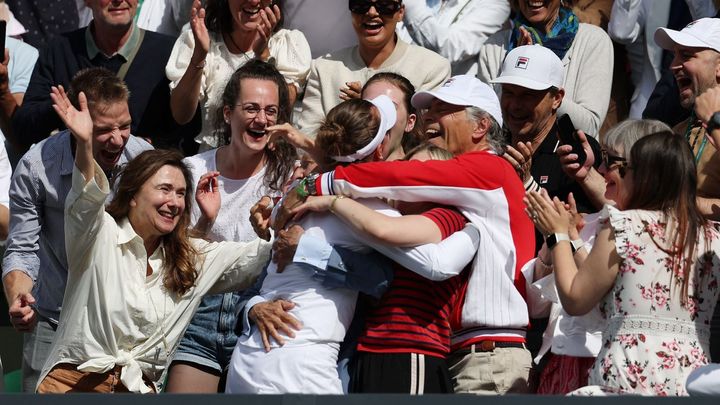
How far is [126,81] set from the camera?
7.62 meters

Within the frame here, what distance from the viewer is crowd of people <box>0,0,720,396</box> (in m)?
5.19

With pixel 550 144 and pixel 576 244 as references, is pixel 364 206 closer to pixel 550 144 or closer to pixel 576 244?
pixel 576 244

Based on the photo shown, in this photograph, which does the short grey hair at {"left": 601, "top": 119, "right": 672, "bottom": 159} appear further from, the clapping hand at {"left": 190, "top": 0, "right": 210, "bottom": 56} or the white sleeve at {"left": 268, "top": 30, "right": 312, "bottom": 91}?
the clapping hand at {"left": 190, "top": 0, "right": 210, "bottom": 56}

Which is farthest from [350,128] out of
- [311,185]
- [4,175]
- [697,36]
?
[4,175]

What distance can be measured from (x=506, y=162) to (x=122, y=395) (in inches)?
73.5

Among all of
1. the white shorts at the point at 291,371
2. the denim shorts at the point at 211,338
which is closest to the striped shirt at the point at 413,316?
the white shorts at the point at 291,371

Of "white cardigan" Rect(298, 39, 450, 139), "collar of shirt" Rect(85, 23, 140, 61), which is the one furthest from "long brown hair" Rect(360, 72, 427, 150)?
"collar of shirt" Rect(85, 23, 140, 61)

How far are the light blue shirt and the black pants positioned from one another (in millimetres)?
1741

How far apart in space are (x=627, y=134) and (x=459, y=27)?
7.93ft

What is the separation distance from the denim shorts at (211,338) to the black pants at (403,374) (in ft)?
3.28

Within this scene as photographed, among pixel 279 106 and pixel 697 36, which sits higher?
pixel 697 36

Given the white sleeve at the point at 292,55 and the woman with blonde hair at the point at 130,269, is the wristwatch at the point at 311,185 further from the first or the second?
the white sleeve at the point at 292,55

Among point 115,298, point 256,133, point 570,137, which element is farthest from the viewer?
point 256,133

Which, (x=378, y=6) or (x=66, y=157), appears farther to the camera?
(x=378, y=6)
